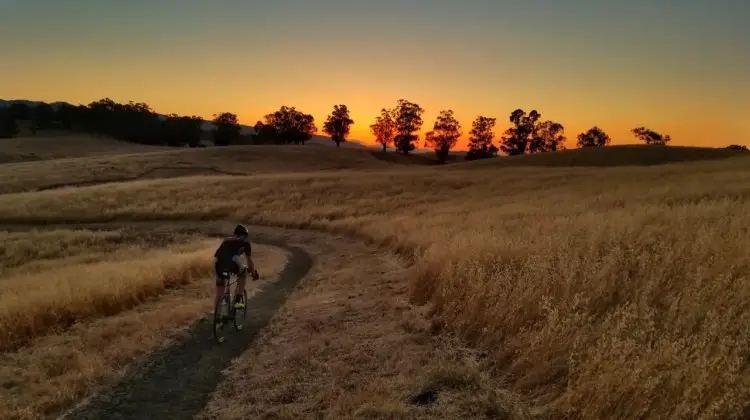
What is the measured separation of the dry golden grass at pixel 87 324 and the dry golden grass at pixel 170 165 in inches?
2042

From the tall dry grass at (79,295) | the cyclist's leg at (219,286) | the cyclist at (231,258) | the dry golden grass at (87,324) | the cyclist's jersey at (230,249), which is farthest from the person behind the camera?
the tall dry grass at (79,295)

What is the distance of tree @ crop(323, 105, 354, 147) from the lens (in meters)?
143

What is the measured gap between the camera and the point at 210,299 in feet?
46.0

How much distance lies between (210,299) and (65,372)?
598cm

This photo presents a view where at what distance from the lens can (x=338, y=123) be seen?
143m

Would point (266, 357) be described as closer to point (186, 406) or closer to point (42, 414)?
point (186, 406)

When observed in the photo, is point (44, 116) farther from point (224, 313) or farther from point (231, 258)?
point (231, 258)

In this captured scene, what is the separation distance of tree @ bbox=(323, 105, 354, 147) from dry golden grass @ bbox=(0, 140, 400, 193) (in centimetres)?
3239

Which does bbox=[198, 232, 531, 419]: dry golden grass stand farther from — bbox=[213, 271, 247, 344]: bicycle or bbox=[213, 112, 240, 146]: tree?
bbox=[213, 112, 240, 146]: tree

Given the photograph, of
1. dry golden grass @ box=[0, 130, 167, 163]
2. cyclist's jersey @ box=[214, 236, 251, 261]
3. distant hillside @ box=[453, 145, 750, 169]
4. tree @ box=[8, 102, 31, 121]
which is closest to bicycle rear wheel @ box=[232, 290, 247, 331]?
cyclist's jersey @ box=[214, 236, 251, 261]

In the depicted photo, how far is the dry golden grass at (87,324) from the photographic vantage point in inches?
293

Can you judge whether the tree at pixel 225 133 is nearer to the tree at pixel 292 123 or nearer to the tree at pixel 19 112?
the tree at pixel 292 123

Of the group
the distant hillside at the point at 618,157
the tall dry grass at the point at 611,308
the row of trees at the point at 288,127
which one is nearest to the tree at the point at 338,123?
the row of trees at the point at 288,127

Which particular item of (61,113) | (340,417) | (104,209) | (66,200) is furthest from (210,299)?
(61,113)
